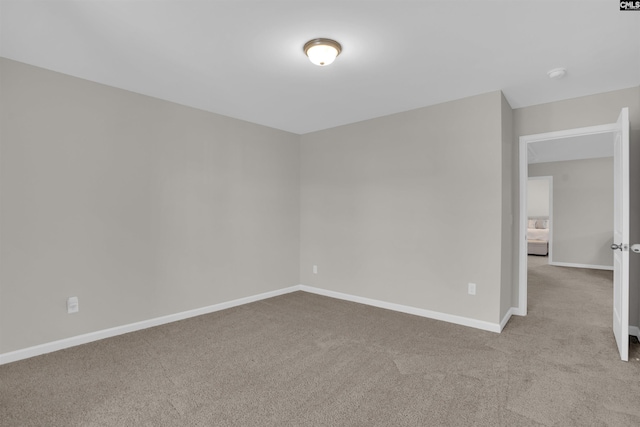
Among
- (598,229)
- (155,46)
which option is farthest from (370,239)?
(598,229)

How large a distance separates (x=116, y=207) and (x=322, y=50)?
2.40m

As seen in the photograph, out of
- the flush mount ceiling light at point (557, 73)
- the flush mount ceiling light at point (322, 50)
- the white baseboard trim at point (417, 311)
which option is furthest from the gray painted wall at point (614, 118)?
the flush mount ceiling light at point (322, 50)

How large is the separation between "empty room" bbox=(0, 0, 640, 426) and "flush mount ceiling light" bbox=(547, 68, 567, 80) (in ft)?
0.08

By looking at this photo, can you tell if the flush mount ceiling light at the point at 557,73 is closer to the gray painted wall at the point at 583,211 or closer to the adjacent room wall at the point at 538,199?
the gray painted wall at the point at 583,211

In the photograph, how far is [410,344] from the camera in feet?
9.52

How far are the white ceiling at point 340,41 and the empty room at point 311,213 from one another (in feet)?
0.06

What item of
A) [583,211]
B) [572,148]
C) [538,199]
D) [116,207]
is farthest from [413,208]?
[538,199]

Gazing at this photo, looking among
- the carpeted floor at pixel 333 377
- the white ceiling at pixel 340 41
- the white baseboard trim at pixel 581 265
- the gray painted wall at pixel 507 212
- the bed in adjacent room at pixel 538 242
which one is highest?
the white ceiling at pixel 340 41

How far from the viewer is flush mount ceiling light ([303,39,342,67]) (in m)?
2.28

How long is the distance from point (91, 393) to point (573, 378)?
3295mm

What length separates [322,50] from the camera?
2.32 metres

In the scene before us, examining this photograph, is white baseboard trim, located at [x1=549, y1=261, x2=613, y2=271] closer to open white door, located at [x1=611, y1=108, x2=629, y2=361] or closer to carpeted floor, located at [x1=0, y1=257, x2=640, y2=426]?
carpeted floor, located at [x1=0, y1=257, x2=640, y2=426]

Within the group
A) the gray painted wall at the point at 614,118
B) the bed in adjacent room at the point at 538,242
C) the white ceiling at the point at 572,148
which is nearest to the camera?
the gray painted wall at the point at 614,118

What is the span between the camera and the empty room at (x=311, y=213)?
6.63ft
